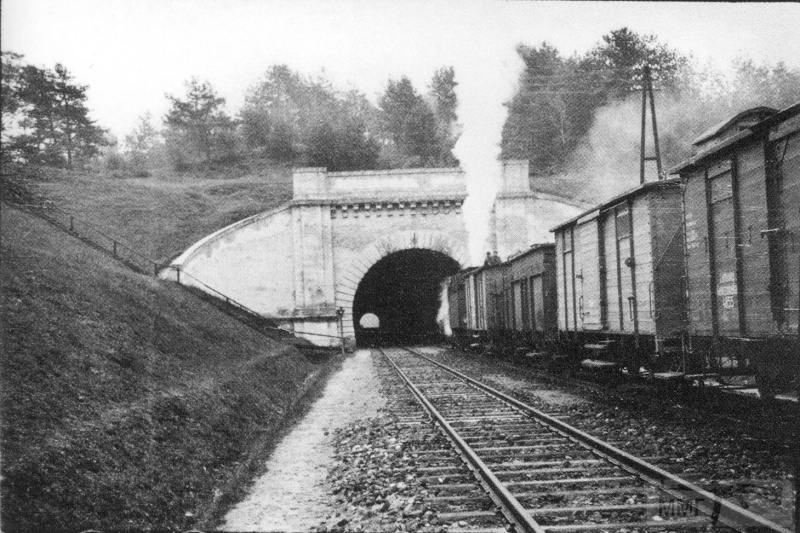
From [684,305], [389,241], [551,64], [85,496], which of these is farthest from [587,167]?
[85,496]

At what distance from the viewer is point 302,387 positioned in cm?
1761

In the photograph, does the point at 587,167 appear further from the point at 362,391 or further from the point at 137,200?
the point at 362,391

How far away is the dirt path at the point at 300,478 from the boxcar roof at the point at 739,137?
222 inches

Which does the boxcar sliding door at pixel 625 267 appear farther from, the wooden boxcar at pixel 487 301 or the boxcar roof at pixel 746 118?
the wooden boxcar at pixel 487 301

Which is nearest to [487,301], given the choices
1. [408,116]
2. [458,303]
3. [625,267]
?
[458,303]

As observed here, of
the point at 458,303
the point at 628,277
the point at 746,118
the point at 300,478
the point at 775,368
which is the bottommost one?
the point at 300,478

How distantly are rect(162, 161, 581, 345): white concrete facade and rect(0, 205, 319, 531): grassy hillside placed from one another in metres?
15.0

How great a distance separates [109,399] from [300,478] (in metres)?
2.42

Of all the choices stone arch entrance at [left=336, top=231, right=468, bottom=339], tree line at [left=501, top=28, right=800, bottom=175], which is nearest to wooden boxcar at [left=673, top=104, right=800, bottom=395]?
tree line at [left=501, top=28, right=800, bottom=175]

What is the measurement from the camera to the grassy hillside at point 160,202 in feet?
105

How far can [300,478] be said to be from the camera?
7.78 metres

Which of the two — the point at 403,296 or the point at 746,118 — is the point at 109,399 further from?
the point at 403,296

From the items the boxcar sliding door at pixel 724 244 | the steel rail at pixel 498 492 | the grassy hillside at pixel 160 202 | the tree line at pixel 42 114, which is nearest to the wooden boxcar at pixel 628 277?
the boxcar sliding door at pixel 724 244

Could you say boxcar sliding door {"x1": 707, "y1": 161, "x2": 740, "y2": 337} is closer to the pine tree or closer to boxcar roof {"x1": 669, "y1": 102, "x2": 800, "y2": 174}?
boxcar roof {"x1": 669, "y1": 102, "x2": 800, "y2": 174}
